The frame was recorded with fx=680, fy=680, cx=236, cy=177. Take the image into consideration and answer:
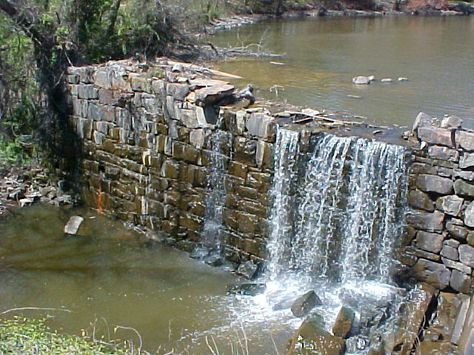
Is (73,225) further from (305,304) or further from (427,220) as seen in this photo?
(427,220)

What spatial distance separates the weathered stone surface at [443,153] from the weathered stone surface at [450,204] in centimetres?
45

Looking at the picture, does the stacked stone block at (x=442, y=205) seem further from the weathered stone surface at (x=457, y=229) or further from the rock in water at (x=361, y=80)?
the rock in water at (x=361, y=80)

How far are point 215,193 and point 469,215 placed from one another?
3671mm

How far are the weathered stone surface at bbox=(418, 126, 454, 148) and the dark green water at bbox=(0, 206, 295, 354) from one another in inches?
107

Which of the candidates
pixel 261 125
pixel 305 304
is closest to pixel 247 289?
pixel 305 304

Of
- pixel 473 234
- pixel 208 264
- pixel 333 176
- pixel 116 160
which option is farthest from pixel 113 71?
pixel 473 234

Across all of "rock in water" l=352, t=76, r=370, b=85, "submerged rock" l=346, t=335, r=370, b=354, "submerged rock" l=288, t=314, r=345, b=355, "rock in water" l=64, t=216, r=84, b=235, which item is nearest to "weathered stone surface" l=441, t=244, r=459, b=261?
"submerged rock" l=346, t=335, r=370, b=354

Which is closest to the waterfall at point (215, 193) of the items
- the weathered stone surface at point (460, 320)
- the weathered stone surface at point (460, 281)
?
the weathered stone surface at point (460, 281)

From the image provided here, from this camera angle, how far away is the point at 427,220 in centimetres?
802

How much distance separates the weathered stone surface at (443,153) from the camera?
25.1 feet

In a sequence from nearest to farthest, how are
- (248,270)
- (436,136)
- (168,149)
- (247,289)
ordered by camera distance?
(436,136), (247,289), (248,270), (168,149)

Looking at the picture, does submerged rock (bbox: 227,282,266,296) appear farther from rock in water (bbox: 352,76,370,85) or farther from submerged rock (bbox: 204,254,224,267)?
rock in water (bbox: 352,76,370,85)

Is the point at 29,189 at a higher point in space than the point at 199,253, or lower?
higher

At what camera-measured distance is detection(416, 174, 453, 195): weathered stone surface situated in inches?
306
